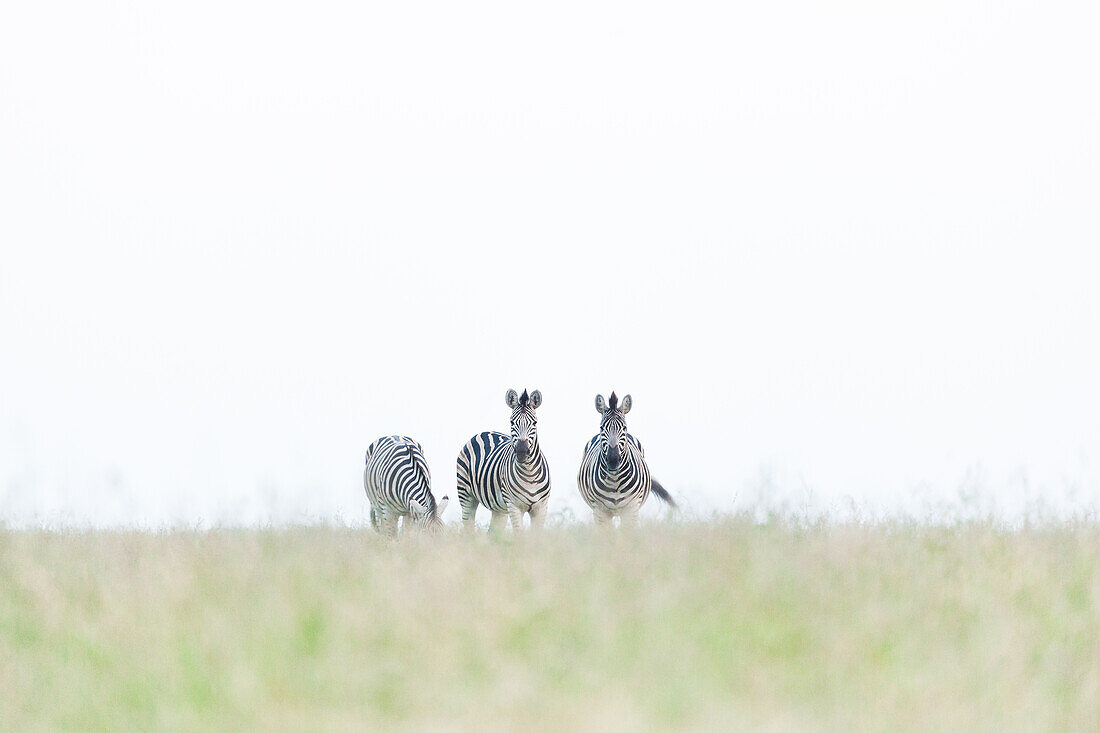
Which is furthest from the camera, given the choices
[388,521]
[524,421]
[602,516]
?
[388,521]

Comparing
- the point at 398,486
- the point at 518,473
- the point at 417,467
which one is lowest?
the point at 398,486

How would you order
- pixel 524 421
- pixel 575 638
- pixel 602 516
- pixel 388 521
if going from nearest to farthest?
1. pixel 575 638
2. pixel 524 421
3. pixel 602 516
4. pixel 388 521

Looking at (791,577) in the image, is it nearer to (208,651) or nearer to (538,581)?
(538,581)

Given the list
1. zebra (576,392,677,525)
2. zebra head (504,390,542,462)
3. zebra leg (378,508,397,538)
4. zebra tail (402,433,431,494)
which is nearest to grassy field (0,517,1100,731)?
zebra head (504,390,542,462)

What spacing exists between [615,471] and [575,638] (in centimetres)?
633

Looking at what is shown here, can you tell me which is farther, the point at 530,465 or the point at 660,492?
the point at 660,492

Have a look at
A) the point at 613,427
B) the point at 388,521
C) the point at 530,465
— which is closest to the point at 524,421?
the point at 530,465

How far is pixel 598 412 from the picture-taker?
1319 centimetres

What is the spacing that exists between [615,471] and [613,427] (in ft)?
1.97

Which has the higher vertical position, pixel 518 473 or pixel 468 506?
pixel 518 473

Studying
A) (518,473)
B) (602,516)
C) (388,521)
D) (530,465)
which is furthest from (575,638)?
(388,521)

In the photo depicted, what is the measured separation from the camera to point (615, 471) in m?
13.1

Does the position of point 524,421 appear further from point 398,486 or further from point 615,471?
point 398,486

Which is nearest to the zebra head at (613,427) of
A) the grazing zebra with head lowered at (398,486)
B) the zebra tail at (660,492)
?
the zebra tail at (660,492)
